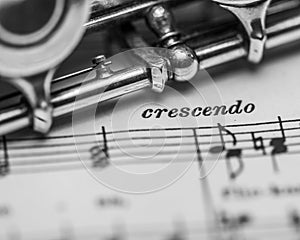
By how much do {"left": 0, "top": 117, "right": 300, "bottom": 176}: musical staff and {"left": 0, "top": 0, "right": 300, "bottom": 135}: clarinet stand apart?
3 cm

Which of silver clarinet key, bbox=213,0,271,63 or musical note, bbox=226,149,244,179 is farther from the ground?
silver clarinet key, bbox=213,0,271,63

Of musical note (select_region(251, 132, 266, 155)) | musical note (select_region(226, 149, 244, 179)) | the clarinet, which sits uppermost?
the clarinet

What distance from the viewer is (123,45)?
82cm

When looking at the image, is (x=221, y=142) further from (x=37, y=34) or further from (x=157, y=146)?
(x=37, y=34)

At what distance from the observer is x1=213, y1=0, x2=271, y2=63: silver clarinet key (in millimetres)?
761

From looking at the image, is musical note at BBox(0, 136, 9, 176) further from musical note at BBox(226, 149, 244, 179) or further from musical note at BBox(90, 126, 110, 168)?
musical note at BBox(226, 149, 244, 179)

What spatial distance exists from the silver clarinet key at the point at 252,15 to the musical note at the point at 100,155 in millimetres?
204

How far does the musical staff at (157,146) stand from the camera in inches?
28.1

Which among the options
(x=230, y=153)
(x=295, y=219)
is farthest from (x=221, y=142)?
(x=295, y=219)

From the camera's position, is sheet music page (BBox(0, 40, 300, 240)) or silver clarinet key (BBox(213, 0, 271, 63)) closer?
sheet music page (BBox(0, 40, 300, 240))

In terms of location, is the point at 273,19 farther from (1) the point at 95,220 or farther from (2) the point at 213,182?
(1) the point at 95,220

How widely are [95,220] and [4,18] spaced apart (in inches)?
8.6

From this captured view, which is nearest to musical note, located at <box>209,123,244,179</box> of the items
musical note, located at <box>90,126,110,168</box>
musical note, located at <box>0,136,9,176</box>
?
musical note, located at <box>90,126,110,168</box>

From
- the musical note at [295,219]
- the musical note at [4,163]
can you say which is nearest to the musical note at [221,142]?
the musical note at [295,219]
